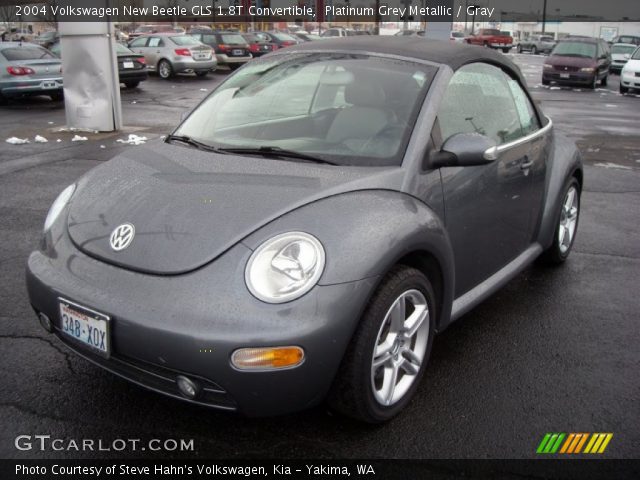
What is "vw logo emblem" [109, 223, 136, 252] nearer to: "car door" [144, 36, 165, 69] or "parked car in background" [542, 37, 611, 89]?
"car door" [144, 36, 165, 69]

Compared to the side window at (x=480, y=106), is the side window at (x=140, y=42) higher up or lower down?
higher up

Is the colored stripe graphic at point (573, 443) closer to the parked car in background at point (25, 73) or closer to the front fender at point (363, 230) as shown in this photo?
the front fender at point (363, 230)

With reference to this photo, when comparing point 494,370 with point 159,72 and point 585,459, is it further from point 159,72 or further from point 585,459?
point 159,72

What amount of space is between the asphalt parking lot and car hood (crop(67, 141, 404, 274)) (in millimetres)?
750

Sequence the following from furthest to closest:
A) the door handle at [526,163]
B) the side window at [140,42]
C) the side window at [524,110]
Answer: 1. the side window at [140,42]
2. the side window at [524,110]
3. the door handle at [526,163]

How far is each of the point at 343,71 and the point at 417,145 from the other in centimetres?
77

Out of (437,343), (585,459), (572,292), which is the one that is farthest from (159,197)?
(572,292)

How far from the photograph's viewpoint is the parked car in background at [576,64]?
71.6ft

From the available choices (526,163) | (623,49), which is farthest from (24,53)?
(623,49)

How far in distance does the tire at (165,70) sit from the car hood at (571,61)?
13.1 m

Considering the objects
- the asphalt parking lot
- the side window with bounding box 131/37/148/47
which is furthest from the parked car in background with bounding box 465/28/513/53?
the asphalt parking lot

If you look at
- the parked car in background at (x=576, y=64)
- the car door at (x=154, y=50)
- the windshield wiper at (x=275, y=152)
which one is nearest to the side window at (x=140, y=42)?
the car door at (x=154, y=50)

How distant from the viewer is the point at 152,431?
272 cm

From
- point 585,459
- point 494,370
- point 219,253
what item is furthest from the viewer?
point 494,370
